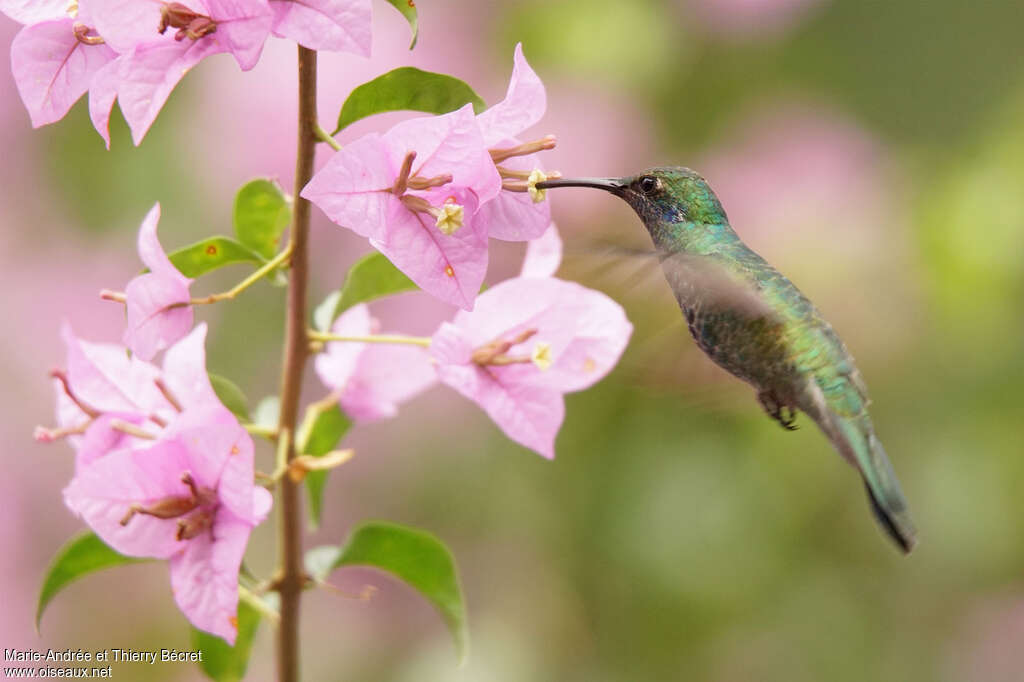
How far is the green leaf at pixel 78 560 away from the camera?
1.08 meters

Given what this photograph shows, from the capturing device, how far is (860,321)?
6.85 feet

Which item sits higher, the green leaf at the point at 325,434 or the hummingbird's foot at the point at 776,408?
the hummingbird's foot at the point at 776,408

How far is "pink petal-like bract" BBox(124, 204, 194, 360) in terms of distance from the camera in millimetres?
924

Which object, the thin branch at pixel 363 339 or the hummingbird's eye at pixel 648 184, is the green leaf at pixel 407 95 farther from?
the hummingbird's eye at pixel 648 184

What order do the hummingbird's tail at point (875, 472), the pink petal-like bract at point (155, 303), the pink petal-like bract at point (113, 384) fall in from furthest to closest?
1. the hummingbird's tail at point (875, 472)
2. the pink petal-like bract at point (113, 384)
3. the pink petal-like bract at point (155, 303)

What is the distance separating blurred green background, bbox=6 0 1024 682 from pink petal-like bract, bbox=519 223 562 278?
38.2 inches

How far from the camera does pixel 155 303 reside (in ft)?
3.07

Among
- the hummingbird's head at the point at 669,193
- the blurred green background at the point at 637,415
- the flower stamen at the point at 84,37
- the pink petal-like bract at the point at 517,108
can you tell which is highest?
the flower stamen at the point at 84,37

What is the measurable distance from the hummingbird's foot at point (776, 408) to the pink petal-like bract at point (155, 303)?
65cm

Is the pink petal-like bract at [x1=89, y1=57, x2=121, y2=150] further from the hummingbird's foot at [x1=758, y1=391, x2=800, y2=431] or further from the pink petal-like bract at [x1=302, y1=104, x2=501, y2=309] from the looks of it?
the hummingbird's foot at [x1=758, y1=391, x2=800, y2=431]

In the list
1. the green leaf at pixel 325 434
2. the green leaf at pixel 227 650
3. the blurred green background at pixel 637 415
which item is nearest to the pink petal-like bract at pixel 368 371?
the green leaf at pixel 325 434

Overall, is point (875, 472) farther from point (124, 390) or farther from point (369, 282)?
point (124, 390)

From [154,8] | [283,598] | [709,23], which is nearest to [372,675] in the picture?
[283,598]

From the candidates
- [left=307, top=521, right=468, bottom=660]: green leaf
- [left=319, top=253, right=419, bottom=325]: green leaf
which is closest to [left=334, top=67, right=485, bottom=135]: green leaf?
[left=319, top=253, right=419, bottom=325]: green leaf
